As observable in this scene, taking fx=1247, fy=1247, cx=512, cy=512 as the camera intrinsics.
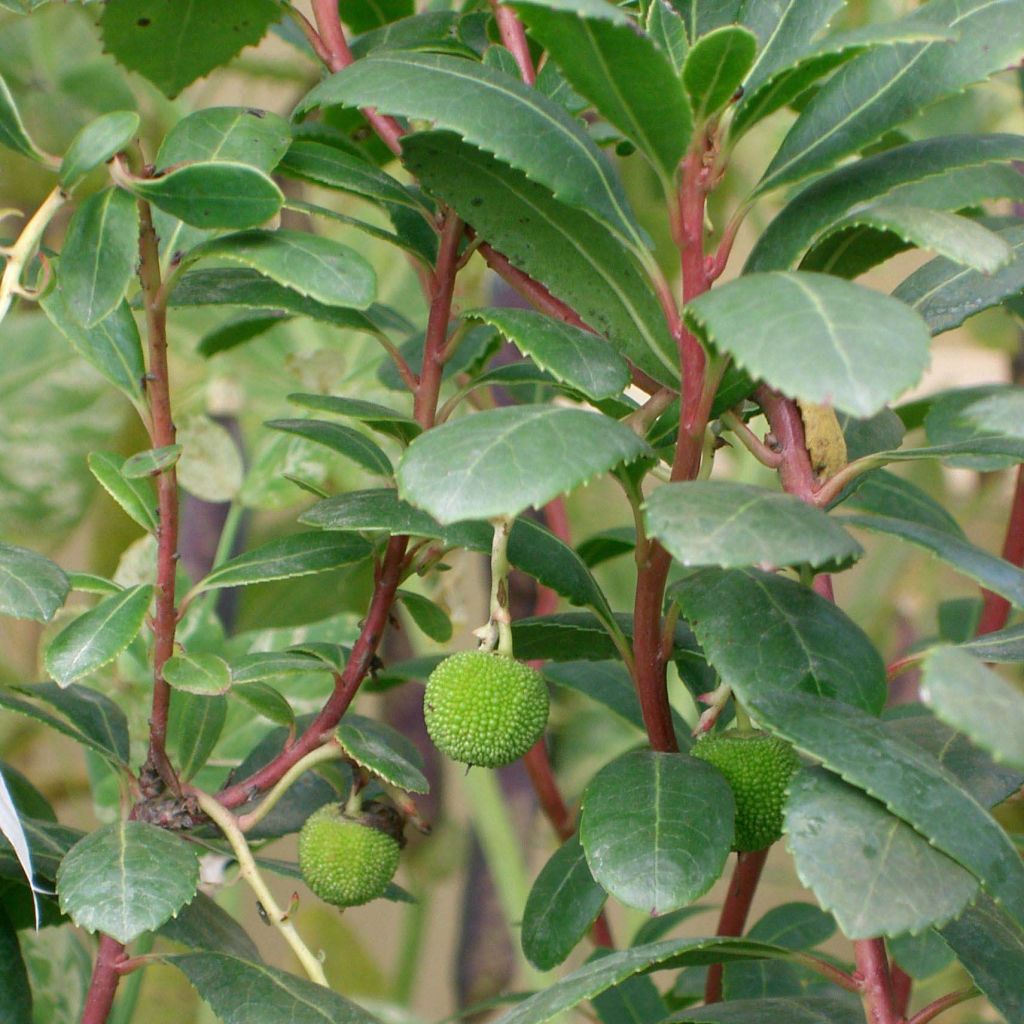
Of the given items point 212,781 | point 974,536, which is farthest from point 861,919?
point 974,536

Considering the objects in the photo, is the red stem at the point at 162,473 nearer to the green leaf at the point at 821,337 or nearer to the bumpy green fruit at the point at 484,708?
the bumpy green fruit at the point at 484,708

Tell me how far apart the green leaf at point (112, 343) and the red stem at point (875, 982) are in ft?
1.27

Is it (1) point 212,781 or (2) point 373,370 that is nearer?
(1) point 212,781

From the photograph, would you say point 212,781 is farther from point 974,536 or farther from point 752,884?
point 974,536

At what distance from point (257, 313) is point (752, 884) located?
1.35 ft

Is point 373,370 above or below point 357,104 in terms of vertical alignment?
below

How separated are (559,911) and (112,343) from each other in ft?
1.07

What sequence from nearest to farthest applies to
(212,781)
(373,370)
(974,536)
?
(212,781) → (373,370) → (974,536)

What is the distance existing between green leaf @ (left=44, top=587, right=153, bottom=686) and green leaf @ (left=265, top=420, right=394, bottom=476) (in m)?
0.10

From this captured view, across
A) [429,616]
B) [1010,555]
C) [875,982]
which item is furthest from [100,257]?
[1010,555]

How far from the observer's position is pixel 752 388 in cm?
49

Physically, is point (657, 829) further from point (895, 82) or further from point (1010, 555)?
point (1010, 555)

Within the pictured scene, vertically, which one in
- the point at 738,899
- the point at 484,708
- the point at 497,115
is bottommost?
the point at 738,899

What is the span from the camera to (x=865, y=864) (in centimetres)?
39
